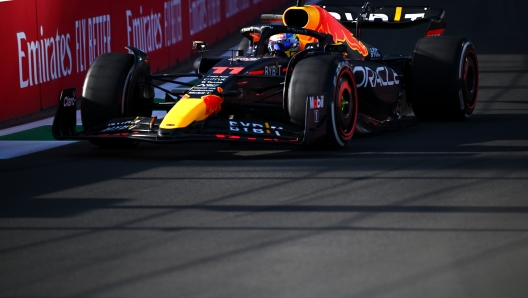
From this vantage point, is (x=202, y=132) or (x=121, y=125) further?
(x=121, y=125)

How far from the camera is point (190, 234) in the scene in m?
A: 6.01

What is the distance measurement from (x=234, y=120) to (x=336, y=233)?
2.66m

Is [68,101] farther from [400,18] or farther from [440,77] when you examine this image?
[400,18]

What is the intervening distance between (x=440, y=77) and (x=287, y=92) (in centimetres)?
242

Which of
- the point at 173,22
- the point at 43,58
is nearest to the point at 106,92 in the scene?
the point at 43,58

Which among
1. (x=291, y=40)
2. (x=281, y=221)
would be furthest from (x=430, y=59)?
(x=281, y=221)

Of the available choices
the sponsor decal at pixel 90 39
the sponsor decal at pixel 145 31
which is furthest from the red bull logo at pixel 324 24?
the sponsor decal at pixel 145 31

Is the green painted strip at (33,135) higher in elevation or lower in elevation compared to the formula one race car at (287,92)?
lower

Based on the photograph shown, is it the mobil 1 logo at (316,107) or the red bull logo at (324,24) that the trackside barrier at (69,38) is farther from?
the mobil 1 logo at (316,107)

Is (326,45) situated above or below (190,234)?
above

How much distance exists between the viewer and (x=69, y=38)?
1284 centimetres

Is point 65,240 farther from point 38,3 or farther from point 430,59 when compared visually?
point 38,3

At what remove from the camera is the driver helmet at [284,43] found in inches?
390

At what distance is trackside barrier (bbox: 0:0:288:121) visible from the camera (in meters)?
11.6
